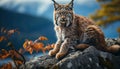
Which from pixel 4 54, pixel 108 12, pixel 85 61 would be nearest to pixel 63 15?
pixel 85 61

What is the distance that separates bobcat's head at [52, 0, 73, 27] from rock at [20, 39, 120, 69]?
61 cm

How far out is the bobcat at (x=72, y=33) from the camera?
670 centimetres

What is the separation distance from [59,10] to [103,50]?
119 cm

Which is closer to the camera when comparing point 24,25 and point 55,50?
point 55,50

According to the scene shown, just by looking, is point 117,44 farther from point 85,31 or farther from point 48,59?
point 48,59

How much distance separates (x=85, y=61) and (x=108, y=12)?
10.7 meters

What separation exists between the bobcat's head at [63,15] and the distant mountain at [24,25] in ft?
19.5

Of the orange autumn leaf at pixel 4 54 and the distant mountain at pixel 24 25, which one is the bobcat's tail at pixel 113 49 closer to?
the orange autumn leaf at pixel 4 54

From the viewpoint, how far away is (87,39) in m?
6.78

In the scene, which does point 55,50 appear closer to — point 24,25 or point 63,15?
point 63,15

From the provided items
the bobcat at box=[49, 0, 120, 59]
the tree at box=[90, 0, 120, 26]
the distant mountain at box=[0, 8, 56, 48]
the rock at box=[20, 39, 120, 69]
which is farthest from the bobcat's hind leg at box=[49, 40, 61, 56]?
the tree at box=[90, 0, 120, 26]

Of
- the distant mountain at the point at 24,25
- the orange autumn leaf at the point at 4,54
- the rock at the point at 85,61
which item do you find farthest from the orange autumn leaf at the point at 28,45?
the distant mountain at the point at 24,25

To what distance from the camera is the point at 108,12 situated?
663 inches

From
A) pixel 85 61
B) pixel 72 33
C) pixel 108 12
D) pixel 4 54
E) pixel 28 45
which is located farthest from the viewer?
pixel 108 12
